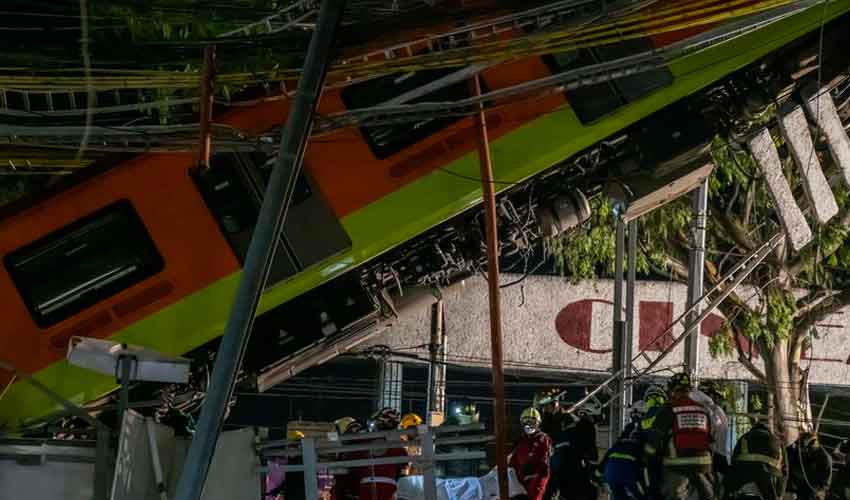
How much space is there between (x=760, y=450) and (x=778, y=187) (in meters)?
2.16

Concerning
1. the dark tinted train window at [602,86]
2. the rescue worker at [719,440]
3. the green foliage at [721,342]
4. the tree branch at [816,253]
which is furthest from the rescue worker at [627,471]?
the green foliage at [721,342]

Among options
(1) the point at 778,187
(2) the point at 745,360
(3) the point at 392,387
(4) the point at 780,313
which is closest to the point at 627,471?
(1) the point at 778,187

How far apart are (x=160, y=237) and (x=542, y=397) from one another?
19.0ft

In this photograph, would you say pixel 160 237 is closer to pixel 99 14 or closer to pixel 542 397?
pixel 99 14

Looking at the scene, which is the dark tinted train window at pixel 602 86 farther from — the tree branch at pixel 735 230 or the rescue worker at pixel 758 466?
the tree branch at pixel 735 230

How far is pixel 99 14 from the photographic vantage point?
9688 millimetres

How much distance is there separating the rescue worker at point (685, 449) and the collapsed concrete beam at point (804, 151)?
1941 mm

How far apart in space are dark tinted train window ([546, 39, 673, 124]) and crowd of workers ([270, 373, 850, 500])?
237 centimetres

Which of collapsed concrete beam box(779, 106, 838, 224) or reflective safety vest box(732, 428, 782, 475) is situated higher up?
collapsed concrete beam box(779, 106, 838, 224)

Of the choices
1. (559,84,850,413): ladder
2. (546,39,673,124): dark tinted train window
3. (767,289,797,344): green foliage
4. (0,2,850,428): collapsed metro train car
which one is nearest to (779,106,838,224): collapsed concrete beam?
(559,84,850,413): ladder

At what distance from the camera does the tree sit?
20.9 meters

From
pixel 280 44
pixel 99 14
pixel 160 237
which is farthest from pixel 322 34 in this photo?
pixel 160 237

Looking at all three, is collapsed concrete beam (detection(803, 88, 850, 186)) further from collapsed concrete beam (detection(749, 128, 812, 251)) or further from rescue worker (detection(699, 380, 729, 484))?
rescue worker (detection(699, 380, 729, 484))

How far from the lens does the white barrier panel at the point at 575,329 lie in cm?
2220
